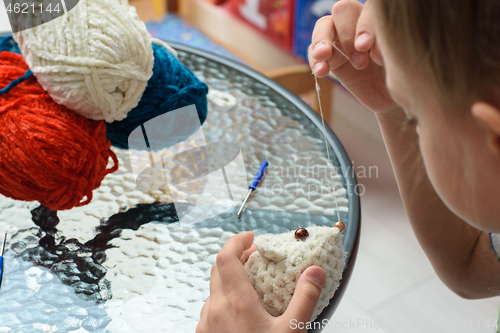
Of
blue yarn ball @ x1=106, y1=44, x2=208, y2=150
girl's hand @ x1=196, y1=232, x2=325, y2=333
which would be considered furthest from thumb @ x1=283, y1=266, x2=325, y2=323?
blue yarn ball @ x1=106, y1=44, x2=208, y2=150

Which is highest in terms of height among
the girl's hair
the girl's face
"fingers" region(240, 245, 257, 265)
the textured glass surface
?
the girl's hair

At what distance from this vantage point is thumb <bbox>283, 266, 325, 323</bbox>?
1.28 ft

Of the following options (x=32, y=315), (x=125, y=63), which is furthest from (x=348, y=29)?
(x=32, y=315)

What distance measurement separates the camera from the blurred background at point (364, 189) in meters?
1.04

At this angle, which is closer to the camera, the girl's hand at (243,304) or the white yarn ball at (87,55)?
the girl's hand at (243,304)

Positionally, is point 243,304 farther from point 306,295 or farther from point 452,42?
point 452,42

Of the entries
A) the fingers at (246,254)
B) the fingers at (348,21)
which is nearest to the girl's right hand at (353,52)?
the fingers at (348,21)

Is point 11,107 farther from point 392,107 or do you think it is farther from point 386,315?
point 386,315

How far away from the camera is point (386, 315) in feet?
3.46

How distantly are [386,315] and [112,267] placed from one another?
0.79 m

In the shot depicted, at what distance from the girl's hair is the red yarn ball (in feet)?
1.40

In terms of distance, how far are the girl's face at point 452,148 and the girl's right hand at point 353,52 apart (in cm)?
12

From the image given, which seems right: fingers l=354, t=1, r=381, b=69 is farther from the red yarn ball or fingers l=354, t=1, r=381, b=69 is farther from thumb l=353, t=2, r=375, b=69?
the red yarn ball

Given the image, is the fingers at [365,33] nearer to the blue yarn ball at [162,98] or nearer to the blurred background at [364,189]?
the blue yarn ball at [162,98]
